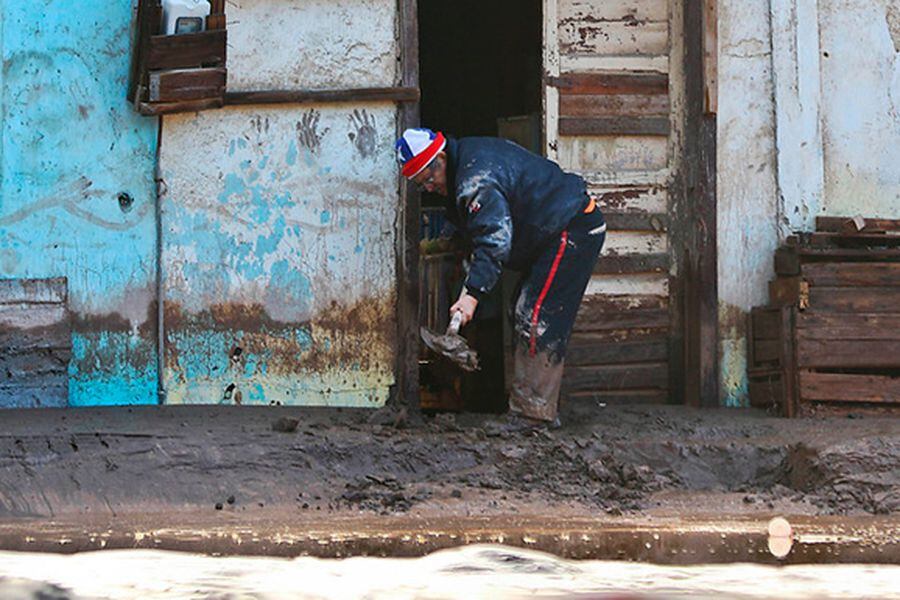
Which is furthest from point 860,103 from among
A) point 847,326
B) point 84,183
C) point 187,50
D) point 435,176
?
point 84,183

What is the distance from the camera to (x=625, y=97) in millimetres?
8289

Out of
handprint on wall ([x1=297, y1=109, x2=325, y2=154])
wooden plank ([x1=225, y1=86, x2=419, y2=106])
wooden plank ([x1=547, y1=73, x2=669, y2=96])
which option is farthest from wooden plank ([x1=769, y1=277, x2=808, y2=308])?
handprint on wall ([x1=297, y1=109, x2=325, y2=154])

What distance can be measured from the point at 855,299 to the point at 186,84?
4.17 metres

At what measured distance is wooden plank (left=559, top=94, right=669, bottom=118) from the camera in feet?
27.1

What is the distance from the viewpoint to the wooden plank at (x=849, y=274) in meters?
7.70

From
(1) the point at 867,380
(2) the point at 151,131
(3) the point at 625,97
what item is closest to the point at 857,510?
(1) the point at 867,380

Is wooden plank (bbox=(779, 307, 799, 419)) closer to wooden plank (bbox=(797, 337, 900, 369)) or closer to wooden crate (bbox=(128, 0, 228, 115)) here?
wooden plank (bbox=(797, 337, 900, 369))

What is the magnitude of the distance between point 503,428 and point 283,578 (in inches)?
128

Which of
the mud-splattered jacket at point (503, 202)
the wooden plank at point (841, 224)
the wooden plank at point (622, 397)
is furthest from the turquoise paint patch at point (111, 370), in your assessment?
the wooden plank at point (841, 224)

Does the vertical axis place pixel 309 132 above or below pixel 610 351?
above

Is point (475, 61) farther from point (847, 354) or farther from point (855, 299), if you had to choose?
point (847, 354)

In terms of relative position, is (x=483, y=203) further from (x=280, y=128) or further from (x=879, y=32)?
(x=879, y=32)

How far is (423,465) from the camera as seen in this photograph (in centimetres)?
673

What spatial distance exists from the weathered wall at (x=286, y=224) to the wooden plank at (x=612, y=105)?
3.86 feet
